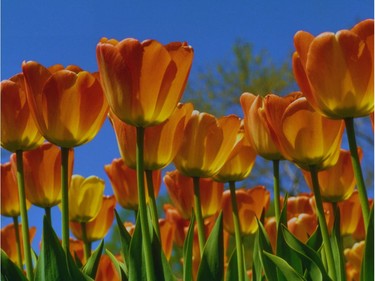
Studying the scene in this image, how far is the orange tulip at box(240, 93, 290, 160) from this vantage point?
1080 millimetres

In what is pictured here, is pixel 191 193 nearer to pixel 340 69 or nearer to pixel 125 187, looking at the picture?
pixel 125 187

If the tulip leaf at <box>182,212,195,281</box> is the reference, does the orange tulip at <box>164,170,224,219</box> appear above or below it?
above

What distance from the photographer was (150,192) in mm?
1034

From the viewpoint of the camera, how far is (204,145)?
116 centimetres

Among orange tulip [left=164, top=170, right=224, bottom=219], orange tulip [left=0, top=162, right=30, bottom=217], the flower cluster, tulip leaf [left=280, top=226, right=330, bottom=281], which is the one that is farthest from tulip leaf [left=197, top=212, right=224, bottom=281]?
orange tulip [left=0, top=162, right=30, bottom=217]

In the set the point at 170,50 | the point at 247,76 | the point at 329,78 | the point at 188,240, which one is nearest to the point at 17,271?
the point at 188,240

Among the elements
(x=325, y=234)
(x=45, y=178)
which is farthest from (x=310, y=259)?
(x=45, y=178)

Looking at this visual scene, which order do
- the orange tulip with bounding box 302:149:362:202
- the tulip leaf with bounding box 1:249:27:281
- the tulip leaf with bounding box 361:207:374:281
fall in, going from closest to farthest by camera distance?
the tulip leaf with bounding box 361:207:374:281
the tulip leaf with bounding box 1:249:27:281
the orange tulip with bounding box 302:149:362:202

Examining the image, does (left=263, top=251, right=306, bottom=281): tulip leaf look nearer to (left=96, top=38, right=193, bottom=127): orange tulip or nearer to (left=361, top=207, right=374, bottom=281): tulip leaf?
(left=361, top=207, right=374, bottom=281): tulip leaf

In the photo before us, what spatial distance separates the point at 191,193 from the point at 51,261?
0.50 meters

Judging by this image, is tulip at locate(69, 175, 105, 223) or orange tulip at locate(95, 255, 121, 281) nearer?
orange tulip at locate(95, 255, 121, 281)

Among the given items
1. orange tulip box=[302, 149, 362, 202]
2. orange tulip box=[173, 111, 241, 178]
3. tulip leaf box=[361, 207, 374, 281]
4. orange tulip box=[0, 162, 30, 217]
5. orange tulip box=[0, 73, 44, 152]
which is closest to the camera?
tulip leaf box=[361, 207, 374, 281]

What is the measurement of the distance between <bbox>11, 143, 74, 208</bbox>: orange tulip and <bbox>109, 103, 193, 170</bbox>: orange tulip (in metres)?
0.17

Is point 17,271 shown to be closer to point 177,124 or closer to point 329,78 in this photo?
point 177,124
